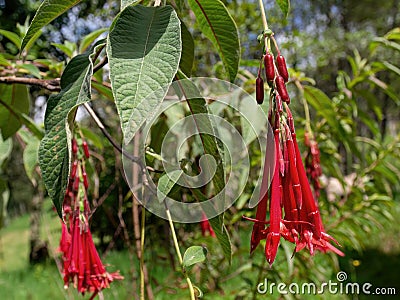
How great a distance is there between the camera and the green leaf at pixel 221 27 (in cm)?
39

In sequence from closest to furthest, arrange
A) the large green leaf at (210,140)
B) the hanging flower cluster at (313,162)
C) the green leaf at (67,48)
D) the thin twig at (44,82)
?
the large green leaf at (210,140) → the thin twig at (44,82) → the green leaf at (67,48) → the hanging flower cluster at (313,162)

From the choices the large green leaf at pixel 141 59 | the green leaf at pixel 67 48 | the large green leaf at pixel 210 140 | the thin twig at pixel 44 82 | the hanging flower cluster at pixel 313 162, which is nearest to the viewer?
the large green leaf at pixel 141 59

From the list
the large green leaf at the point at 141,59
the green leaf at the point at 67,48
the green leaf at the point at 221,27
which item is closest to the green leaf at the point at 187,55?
the green leaf at the point at 221,27

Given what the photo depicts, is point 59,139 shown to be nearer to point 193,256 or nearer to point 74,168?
point 193,256

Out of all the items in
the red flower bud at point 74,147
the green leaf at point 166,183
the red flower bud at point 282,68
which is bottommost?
the green leaf at point 166,183

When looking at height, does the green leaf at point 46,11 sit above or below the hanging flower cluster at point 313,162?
above

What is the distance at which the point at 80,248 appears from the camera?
546mm

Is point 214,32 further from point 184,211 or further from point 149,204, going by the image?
point 184,211

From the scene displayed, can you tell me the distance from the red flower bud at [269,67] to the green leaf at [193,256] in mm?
166

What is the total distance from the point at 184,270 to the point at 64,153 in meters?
0.16

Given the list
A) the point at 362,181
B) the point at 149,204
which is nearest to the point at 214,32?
the point at 149,204

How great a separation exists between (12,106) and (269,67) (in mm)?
485

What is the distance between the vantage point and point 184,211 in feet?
2.61

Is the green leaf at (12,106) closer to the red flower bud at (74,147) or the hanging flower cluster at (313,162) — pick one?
the red flower bud at (74,147)
